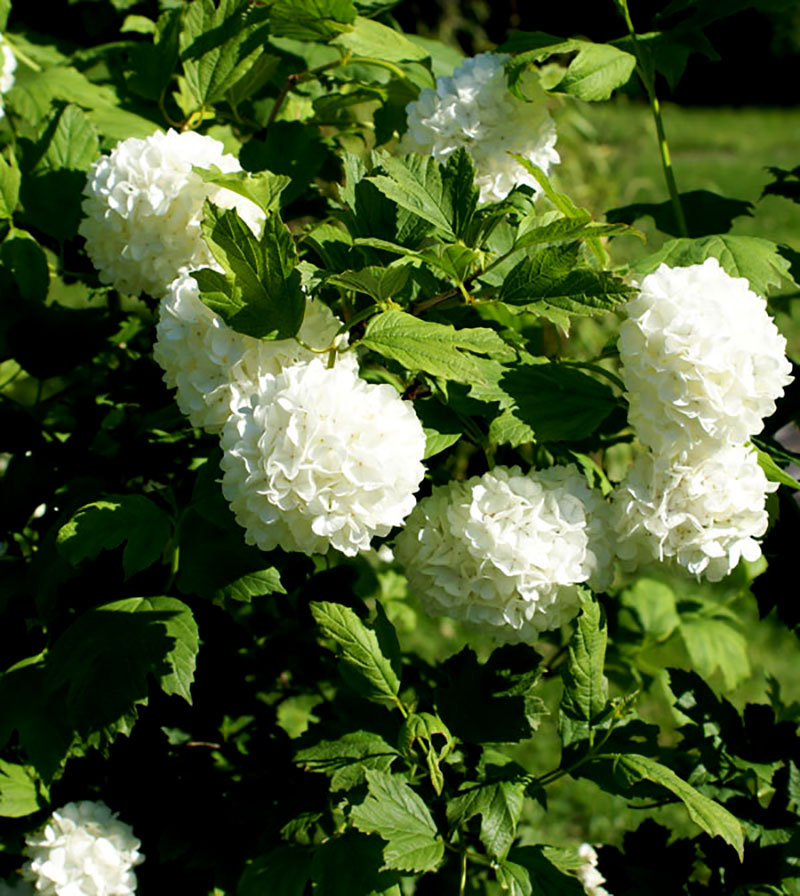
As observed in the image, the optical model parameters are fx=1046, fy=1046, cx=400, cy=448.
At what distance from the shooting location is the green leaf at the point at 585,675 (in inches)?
69.2

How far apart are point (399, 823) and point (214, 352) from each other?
78cm

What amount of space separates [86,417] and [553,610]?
41.9 inches

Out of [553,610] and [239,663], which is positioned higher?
[553,610]

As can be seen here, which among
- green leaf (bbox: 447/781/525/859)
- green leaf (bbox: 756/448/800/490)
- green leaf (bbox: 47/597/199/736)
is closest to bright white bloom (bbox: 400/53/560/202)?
green leaf (bbox: 756/448/800/490)

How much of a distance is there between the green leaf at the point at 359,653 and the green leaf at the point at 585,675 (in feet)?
1.02

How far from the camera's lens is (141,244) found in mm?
1777

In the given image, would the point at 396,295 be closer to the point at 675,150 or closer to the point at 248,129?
the point at 248,129

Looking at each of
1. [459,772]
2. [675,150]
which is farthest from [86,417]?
[675,150]

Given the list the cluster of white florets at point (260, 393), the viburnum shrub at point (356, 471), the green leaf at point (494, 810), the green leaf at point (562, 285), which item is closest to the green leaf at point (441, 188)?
the viburnum shrub at point (356, 471)

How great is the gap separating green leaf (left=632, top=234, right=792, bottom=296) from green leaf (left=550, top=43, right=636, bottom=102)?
12.1 inches

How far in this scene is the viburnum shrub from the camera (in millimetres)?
1525

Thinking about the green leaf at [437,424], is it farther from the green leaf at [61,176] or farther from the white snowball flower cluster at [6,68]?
the white snowball flower cluster at [6,68]

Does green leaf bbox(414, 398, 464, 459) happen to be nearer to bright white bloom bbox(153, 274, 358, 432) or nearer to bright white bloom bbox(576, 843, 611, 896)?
bright white bloom bbox(153, 274, 358, 432)

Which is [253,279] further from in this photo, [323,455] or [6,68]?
[6,68]
